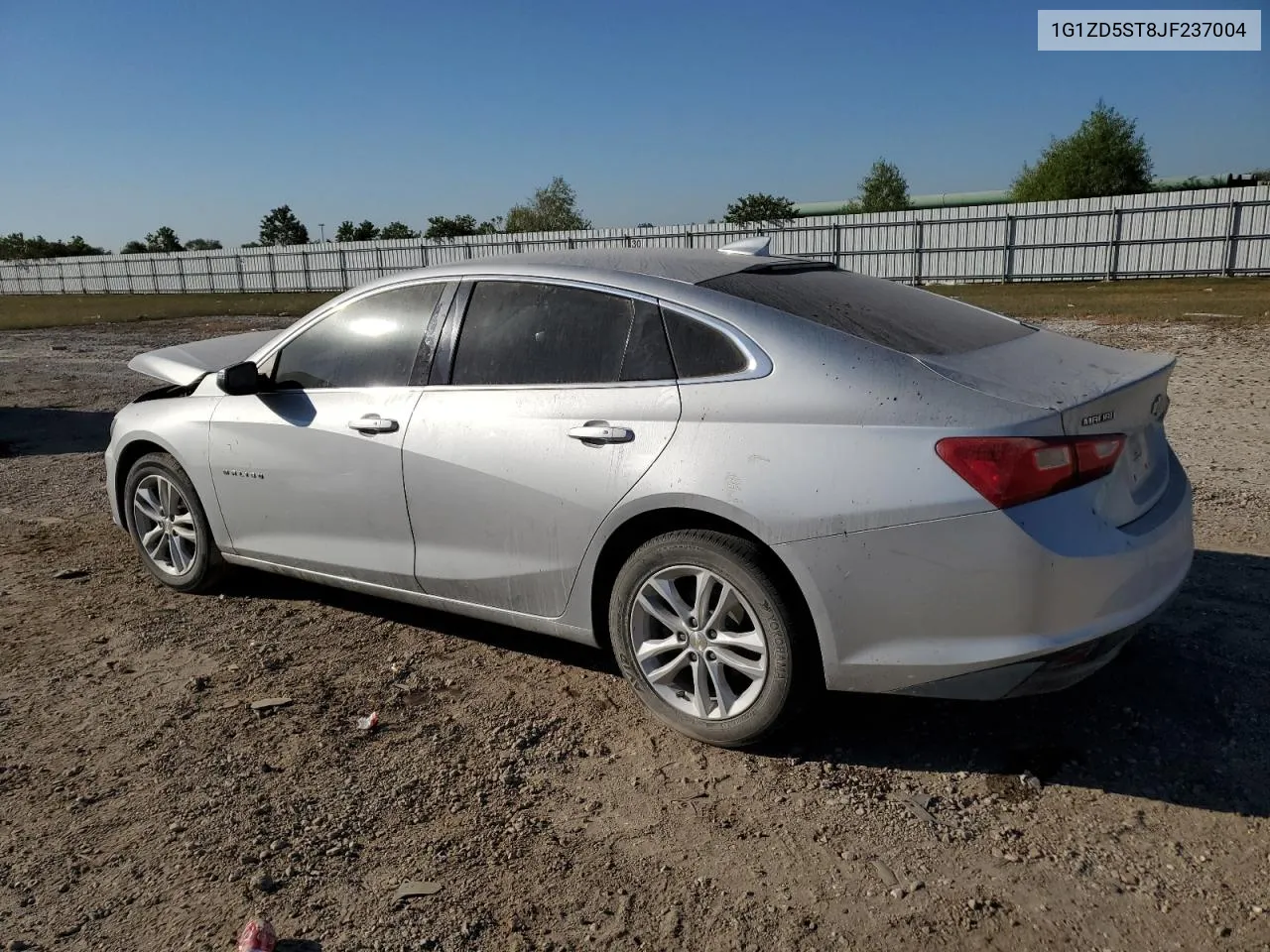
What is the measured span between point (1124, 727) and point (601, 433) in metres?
2.07

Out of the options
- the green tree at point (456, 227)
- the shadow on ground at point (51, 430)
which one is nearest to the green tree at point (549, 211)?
the green tree at point (456, 227)

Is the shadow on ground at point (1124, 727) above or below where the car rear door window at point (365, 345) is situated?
below

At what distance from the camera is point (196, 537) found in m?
4.86

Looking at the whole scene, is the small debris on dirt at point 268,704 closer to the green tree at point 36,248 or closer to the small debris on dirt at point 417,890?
the small debris on dirt at point 417,890

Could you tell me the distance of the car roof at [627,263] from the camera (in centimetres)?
369

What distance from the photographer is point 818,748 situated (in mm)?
3357

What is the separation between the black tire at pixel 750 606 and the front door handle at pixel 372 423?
3.94ft

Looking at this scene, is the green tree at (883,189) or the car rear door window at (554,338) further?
the green tree at (883,189)

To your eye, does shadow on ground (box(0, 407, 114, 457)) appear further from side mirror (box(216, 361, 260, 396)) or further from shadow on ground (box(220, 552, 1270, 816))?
shadow on ground (box(220, 552, 1270, 816))

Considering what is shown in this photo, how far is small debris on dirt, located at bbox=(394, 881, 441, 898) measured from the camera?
264cm

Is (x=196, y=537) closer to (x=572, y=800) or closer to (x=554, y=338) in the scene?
(x=554, y=338)

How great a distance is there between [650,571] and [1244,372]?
9.91m

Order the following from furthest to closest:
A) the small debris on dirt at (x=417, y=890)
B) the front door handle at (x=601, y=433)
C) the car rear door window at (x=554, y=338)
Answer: the car rear door window at (x=554, y=338)
the front door handle at (x=601, y=433)
the small debris on dirt at (x=417, y=890)

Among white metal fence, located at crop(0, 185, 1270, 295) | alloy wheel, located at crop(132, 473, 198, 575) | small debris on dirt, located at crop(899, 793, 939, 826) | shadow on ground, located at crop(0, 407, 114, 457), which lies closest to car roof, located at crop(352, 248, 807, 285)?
alloy wheel, located at crop(132, 473, 198, 575)
